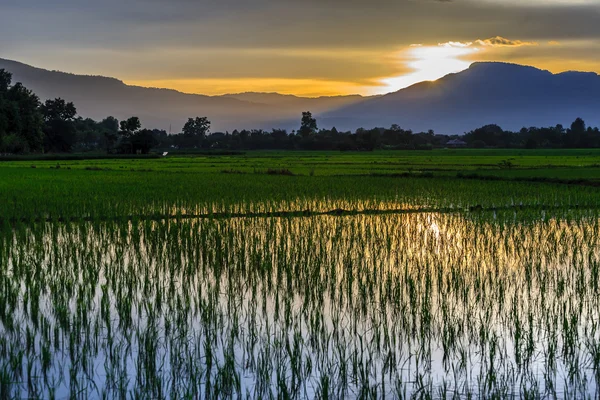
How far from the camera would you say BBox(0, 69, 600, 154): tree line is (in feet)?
209

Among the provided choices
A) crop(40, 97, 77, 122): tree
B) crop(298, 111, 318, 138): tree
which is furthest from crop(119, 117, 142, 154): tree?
crop(298, 111, 318, 138): tree

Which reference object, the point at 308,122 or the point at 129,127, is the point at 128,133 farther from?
the point at 308,122

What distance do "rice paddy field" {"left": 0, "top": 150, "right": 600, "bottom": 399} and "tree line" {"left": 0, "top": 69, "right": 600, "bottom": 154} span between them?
5071 centimetres

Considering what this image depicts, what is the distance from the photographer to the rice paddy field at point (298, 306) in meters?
4.90

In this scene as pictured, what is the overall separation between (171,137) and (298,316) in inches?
4435

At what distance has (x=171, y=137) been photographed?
116 metres

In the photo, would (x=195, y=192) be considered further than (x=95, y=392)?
Yes

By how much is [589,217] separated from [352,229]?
18.5 feet

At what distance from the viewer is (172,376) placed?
4.98 m

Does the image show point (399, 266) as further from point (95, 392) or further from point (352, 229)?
point (95, 392)

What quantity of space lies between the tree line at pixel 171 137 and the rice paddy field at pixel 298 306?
166ft

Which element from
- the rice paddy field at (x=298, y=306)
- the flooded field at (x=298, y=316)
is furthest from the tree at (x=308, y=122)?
the flooded field at (x=298, y=316)

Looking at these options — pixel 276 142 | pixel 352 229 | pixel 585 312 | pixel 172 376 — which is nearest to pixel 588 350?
pixel 585 312

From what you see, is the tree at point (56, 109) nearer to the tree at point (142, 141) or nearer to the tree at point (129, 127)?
the tree at point (129, 127)
